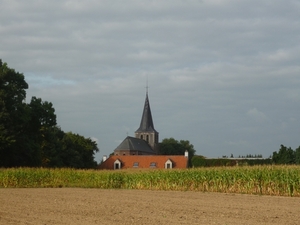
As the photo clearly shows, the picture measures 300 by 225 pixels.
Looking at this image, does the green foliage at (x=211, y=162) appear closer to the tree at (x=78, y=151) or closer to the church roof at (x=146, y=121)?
the tree at (x=78, y=151)

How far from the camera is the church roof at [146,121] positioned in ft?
520

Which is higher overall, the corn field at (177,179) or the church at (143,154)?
the church at (143,154)

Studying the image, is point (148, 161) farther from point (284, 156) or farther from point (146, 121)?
point (284, 156)

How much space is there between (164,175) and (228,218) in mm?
25439

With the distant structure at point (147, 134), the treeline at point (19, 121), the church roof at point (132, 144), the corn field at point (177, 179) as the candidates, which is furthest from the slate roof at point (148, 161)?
the corn field at point (177, 179)

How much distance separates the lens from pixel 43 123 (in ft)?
209

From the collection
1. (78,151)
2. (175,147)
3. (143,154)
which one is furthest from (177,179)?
(175,147)

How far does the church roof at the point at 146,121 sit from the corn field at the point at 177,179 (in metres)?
111

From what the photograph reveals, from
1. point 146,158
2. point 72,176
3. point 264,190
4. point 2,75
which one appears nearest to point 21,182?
point 72,176

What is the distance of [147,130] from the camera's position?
158 m

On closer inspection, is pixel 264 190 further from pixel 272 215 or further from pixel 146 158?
pixel 146 158

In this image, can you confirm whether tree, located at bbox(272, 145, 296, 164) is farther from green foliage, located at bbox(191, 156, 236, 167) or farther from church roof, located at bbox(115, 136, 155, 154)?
church roof, located at bbox(115, 136, 155, 154)

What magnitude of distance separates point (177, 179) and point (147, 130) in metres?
117

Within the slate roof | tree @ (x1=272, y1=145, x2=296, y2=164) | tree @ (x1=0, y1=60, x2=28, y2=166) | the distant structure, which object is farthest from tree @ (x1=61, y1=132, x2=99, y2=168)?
the distant structure
